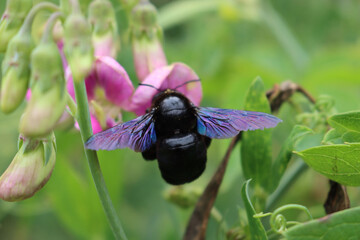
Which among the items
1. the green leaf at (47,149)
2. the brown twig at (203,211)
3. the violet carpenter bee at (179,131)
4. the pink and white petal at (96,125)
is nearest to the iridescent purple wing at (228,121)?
the violet carpenter bee at (179,131)

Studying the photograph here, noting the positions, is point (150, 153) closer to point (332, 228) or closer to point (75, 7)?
point (75, 7)

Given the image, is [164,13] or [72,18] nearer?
[72,18]

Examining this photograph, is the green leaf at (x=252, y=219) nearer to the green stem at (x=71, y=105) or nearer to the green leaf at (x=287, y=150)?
the green leaf at (x=287, y=150)

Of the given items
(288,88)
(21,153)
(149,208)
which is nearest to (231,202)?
(149,208)

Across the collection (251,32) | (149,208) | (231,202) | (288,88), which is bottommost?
(149,208)

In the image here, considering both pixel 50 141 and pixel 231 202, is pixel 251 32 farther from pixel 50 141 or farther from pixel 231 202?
pixel 50 141

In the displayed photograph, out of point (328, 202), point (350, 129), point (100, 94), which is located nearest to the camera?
point (350, 129)

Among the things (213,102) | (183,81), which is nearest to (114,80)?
(183,81)
